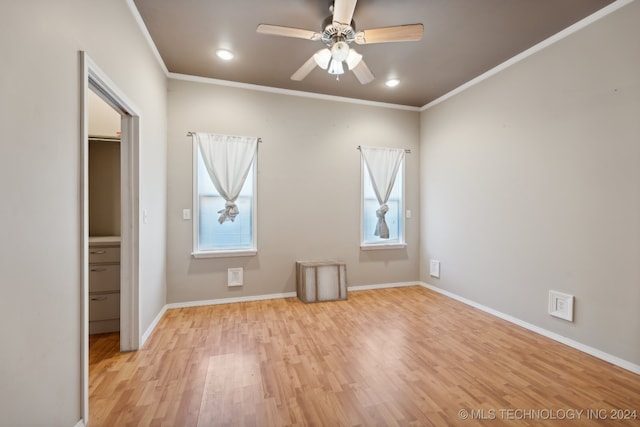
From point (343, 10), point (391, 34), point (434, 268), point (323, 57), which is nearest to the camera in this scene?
point (343, 10)

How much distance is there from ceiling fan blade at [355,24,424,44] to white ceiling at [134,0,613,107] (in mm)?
274

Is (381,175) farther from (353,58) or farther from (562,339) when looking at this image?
(562,339)

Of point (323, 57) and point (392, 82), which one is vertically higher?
point (392, 82)

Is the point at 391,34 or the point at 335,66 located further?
the point at 335,66

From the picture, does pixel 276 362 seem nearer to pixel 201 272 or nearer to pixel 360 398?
pixel 360 398

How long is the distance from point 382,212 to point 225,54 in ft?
9.67

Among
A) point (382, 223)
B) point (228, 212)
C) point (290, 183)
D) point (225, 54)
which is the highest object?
point (225, 54)

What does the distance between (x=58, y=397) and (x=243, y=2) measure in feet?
9.40

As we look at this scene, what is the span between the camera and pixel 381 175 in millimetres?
4406

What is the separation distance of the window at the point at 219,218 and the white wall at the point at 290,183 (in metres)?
0.10

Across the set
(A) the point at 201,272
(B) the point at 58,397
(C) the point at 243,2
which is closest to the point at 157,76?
(C) the point at 243,2

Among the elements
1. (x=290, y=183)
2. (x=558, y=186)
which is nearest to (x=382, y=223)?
(x=290, y=183)

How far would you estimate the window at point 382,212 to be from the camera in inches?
172

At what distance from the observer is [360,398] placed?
1.86m
